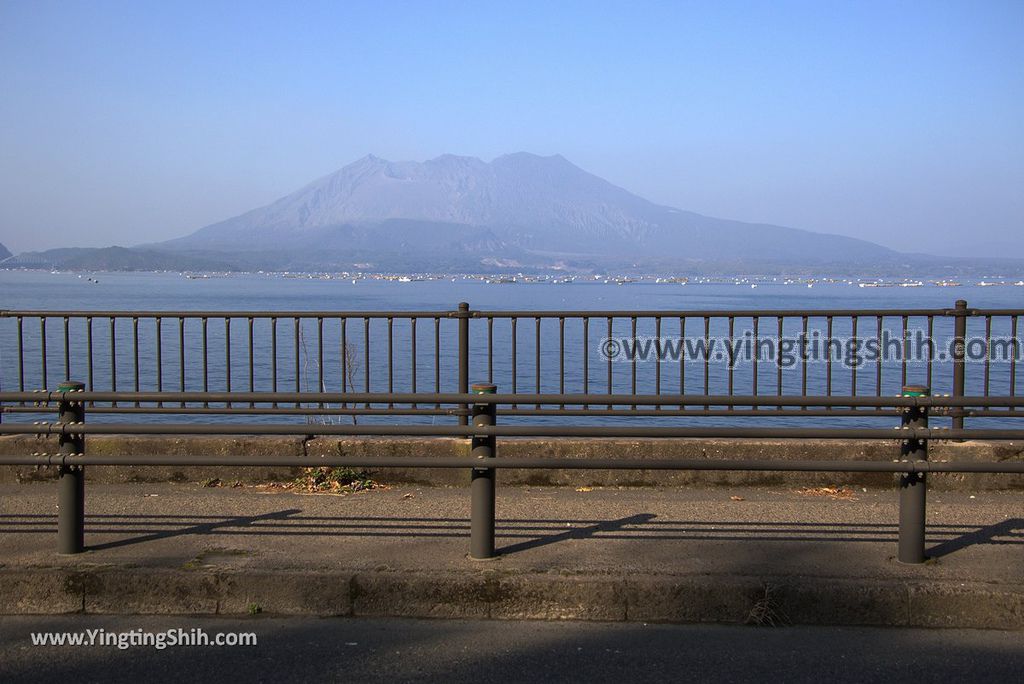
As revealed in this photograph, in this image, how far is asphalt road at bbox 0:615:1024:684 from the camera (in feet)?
16.8

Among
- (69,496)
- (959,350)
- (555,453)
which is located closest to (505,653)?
(69,496)

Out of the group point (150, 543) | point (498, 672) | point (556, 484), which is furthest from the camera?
point (556, 484)

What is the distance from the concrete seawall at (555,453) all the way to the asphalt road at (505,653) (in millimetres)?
2984

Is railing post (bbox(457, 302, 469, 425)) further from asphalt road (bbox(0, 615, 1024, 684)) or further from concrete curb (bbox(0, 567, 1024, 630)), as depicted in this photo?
asphalt road (bbox(0, 615, 1024, 684))

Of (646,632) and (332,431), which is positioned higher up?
(332,431)

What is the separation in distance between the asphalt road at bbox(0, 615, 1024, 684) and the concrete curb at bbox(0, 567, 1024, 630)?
0.29 ft

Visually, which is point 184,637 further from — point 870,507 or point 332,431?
point 870,507

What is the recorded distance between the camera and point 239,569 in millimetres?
6211

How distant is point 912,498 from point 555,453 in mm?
3519

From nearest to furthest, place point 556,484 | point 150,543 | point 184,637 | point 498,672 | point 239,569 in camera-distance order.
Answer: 1. point 498,672
2. point 184,637
3. point 239,569
4. point 150,543
5. point 556,484

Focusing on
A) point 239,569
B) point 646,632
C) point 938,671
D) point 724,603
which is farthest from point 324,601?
point 938,671

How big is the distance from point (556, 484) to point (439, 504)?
49.8 inches

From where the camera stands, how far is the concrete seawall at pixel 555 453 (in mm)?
8953

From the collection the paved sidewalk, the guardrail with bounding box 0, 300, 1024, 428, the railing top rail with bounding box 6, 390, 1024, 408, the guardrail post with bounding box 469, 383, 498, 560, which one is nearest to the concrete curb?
the paved sidewalk
